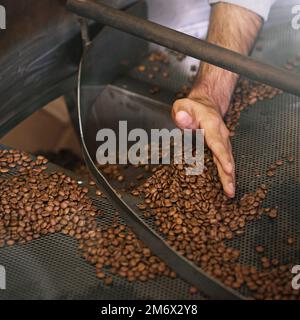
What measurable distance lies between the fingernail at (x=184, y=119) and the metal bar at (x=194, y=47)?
184 millimetres

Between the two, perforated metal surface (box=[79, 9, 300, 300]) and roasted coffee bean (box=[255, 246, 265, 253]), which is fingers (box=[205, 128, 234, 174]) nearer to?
perforated metal surface (box=[79, 9, 300, 300])

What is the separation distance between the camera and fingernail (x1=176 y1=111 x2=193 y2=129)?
1.29 metres

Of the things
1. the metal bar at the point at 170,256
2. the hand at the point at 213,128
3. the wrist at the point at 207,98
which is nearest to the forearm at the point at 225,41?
the wrist at the point at 207,98

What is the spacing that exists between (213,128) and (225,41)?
405 millimetres

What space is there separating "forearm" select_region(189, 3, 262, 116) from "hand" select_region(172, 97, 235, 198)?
5.0 inches

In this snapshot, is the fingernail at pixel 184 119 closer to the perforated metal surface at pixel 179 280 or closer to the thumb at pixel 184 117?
the thumb at pixel 184 117

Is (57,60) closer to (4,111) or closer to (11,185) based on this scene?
(4,111)

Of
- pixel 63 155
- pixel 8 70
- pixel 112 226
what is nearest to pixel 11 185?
pixel 112 226

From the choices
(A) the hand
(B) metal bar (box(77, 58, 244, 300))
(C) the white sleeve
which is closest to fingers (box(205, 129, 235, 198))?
(A) the hand

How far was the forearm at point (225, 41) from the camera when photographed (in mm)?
1476

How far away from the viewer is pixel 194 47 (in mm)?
1152

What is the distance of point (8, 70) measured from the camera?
155cm

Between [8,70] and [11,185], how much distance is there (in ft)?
1.44
